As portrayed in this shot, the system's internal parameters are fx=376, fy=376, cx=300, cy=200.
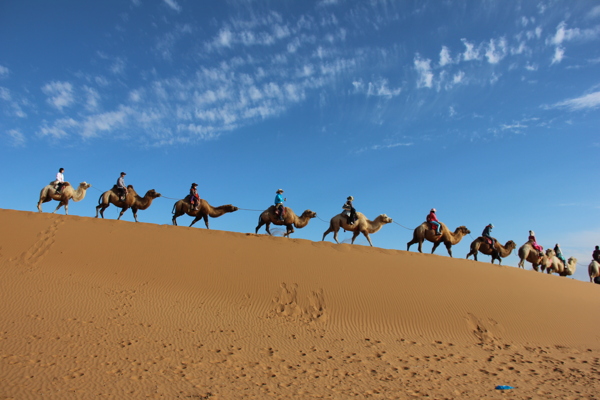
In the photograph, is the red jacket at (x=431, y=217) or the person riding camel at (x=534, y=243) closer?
the red jacket at (x=431, y=217)

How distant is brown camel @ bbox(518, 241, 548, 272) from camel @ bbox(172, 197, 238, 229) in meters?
17.3

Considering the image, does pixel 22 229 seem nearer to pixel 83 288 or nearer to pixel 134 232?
pixel 134 232

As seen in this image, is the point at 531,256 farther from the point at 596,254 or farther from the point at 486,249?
the point at 596,254

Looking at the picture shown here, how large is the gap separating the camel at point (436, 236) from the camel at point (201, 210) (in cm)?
903

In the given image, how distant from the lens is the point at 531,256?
23172 millimetres

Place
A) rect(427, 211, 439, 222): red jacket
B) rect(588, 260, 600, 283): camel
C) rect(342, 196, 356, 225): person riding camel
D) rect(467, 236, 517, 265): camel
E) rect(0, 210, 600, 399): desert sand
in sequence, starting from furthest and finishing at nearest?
rect(588, 260, 600, 283): camel, rect(467, 236, 517, 265): camel, rect(427, 211, 439, 222): red jacket, rect(342, 196, 356, 225): person riding camel, rect(0, 210, 600, 399): desert sand

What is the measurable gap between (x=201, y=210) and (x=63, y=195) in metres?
6.51

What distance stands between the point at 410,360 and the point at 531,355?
10.6ft

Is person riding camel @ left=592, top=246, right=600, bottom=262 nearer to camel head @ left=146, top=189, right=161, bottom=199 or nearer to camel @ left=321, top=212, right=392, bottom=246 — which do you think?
camel @ left=321, top=212, right=392, bottom=246

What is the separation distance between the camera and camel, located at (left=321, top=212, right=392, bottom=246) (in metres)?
17.8

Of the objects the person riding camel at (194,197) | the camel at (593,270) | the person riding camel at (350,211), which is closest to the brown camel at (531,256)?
the camel at (593,270)

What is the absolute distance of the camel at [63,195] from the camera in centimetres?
1758

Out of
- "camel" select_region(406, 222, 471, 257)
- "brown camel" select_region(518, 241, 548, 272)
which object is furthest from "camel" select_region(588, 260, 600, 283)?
"camel" select_region(406, 222, 471, 257)

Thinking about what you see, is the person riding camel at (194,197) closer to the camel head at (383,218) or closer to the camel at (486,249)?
the camel head at (383,218)
